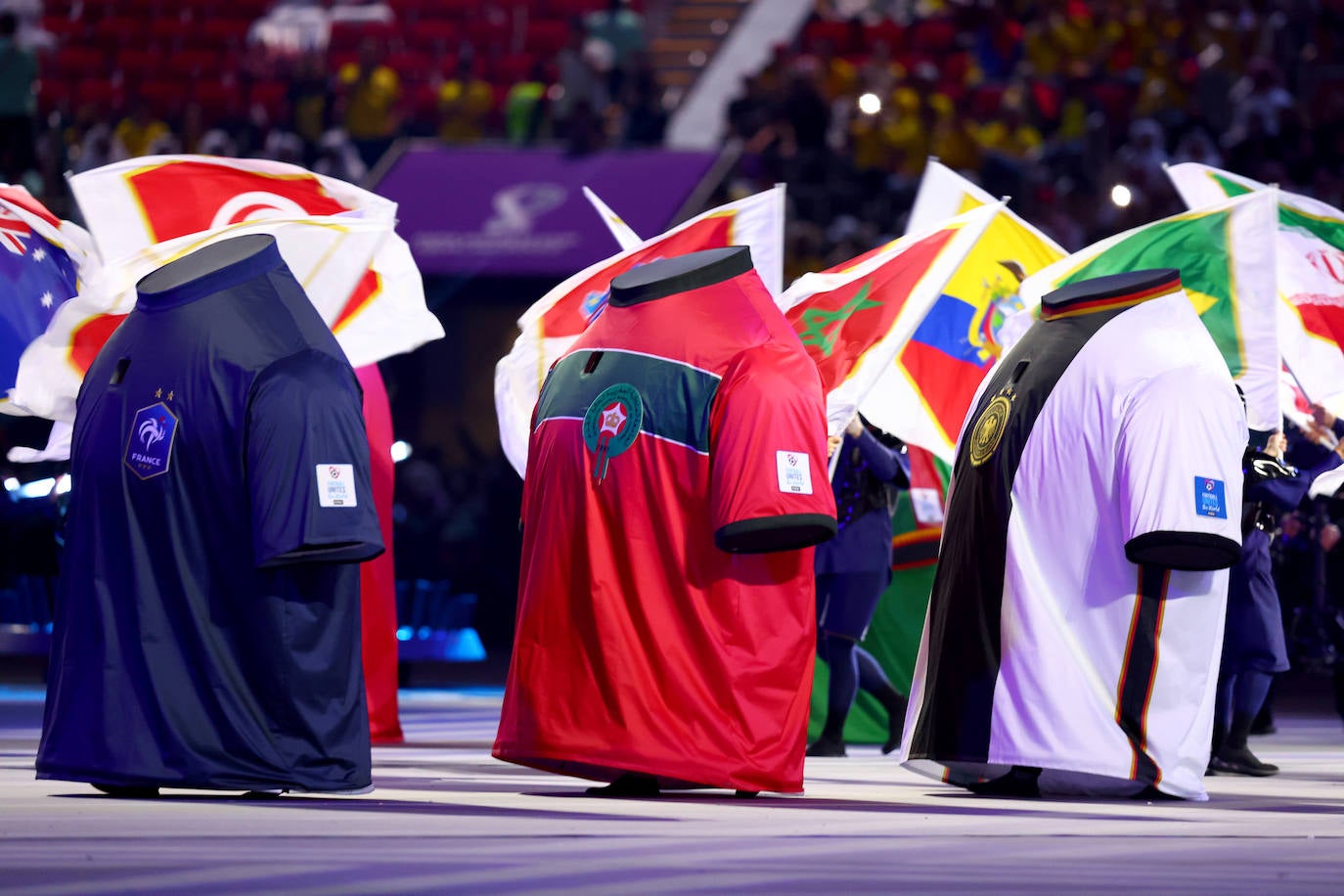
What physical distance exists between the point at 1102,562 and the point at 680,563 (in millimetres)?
1324

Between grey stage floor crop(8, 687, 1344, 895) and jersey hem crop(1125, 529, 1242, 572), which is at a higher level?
jersey hem crop(1125, 529, 1242, 572)

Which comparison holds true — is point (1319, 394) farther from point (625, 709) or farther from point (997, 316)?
point (625, 709)

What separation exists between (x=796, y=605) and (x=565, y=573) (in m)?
0.73

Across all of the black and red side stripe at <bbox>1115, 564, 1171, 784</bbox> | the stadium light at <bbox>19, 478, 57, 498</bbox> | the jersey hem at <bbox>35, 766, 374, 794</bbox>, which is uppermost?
the stadium light at <bbox>19, 478, 57, 498</bbox>

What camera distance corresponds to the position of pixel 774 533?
7000 millimetres

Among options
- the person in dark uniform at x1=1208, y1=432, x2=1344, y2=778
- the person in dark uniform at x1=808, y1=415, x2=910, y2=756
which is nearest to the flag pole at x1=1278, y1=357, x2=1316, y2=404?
the person in dark uniform at x1=1208, y1=432, x2=1344, y2=778

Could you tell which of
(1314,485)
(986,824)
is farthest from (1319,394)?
(986,824)

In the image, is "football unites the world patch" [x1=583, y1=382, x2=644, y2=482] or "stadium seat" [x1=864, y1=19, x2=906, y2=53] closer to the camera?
"football unites the world patch" [x1=583, y1=382, x2=644, y2=482]

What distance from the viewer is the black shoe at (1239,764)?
898 centimetres

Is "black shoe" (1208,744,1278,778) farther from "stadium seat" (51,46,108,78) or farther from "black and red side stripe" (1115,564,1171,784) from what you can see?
"stadium seat" (51,46,108,78)

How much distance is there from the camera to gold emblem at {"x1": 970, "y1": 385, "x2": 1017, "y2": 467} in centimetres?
763

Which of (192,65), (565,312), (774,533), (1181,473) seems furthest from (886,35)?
(774,533)

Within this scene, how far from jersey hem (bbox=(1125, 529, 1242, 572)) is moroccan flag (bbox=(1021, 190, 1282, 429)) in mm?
1544

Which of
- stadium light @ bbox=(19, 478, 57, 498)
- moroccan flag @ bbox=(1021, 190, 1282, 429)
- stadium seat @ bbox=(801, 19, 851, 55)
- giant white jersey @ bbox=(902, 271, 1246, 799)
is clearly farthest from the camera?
stadium seat @ bbox=(801, 19, 851, 55)
